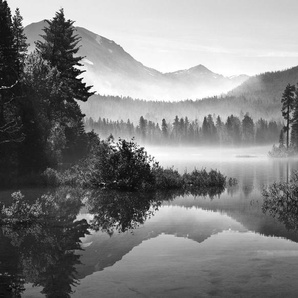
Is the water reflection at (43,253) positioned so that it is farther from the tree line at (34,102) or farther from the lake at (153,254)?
the tree line at (34,102)

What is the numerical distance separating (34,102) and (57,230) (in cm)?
2761

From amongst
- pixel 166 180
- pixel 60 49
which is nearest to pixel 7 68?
pixel 60 49

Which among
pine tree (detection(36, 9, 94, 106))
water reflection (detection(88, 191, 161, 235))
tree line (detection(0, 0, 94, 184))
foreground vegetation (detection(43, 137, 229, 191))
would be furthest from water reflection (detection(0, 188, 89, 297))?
pine tree (detection(36, 9, 94, 106))

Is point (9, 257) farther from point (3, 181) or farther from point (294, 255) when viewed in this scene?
point (3, 181)

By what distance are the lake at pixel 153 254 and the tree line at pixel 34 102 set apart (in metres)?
17.2

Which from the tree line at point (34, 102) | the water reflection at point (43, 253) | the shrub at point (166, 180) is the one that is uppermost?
the tree line at point (34, 102)

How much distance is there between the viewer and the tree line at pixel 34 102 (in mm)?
39938

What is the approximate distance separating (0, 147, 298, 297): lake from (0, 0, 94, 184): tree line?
17.2 m

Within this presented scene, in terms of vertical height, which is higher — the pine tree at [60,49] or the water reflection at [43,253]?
the pine tree at [60,49]

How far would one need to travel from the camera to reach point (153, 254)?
495 inches

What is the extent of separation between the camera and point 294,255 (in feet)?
40.1

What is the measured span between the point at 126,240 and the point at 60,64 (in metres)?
43.7

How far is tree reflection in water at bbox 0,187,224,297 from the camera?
10008 millimetres

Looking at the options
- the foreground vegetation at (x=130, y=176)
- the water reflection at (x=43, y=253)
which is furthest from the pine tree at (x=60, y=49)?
the water reflection at (x=43, y=253)
